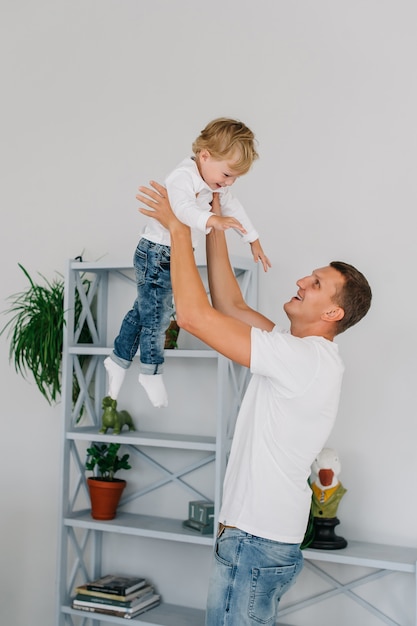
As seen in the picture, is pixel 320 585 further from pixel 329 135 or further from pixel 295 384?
pixel 329 135

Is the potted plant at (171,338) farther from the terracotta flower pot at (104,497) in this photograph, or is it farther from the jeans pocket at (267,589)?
the jeans pocket at (267,589)

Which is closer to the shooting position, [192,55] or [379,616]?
[379,616]

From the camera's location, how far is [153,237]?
197cm

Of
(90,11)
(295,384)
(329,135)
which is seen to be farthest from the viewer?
(90,11)

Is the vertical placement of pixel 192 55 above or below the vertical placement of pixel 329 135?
above

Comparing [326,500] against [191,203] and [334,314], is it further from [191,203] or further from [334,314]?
[191,203]

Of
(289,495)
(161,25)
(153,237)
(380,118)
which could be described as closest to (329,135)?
(380,118)

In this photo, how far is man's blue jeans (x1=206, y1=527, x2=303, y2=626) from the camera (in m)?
1.88

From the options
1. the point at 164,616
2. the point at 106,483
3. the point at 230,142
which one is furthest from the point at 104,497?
the point at 230,142

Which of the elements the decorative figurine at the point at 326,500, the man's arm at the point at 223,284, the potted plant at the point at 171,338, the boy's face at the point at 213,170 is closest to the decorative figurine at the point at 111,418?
the potted plant at the point at 171,338

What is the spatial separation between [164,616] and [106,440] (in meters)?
0.70

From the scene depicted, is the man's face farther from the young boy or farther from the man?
the young boy

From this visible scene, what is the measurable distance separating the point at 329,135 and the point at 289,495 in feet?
4.95

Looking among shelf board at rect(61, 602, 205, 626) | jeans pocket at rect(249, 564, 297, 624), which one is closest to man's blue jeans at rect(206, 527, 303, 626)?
jeans pocket at rect(249, 564, 297, 624)
